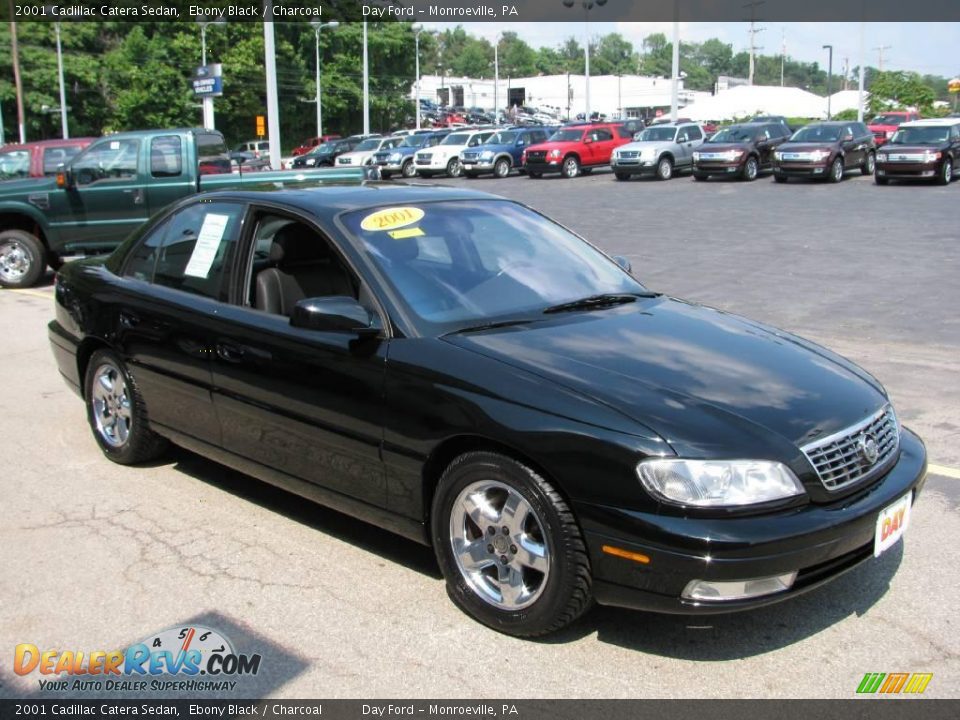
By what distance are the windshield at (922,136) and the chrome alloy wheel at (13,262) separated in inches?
872

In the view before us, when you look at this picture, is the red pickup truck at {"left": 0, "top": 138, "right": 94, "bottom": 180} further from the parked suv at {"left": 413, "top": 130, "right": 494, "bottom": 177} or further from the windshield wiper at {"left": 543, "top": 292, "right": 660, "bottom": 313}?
the parked suv at {"left": 413, "top": 130, "right": 494, "bottom": 177}

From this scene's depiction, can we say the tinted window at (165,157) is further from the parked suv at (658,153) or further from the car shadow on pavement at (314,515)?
the parked suv at (658,153)

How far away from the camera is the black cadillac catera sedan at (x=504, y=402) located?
318 centimetres

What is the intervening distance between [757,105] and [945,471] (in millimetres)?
68428

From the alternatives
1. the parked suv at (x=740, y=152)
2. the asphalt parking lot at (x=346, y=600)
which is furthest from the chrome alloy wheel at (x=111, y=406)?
the parked suv at (x=740, y=152)

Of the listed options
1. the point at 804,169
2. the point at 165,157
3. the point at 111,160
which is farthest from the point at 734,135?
the point at 111,160

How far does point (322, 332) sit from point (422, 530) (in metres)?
0.96

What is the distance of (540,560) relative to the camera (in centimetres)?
342

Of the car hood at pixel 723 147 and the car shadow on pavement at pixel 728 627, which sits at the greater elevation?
the car hood at pixel 723 147

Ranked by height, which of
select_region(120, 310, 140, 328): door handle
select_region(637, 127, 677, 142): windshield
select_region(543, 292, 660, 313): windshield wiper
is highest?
select_region(637, 127, 677, 142): windshield

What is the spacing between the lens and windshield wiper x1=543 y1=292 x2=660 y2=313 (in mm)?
4301

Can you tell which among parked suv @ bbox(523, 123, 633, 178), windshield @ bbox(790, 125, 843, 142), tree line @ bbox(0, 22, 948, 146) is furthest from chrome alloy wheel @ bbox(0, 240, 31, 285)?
tree line @ bbox(0, 22, 948, 146)

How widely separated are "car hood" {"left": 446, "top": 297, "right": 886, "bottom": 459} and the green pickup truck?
8971mm

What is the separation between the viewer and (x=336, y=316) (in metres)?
3.86
